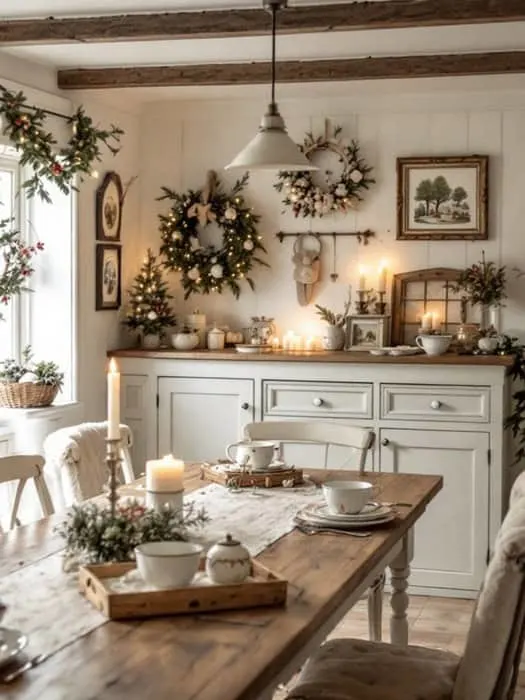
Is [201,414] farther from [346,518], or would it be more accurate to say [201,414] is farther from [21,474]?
[346,518]

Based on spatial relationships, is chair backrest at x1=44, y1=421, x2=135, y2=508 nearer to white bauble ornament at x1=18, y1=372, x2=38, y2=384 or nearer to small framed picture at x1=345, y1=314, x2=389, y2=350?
white bauble ornament at x1=18, y1=372, x2=38, y2=384

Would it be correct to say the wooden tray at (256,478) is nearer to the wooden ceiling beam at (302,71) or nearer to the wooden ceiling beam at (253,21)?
the wooden ceiling beam at (253,21)

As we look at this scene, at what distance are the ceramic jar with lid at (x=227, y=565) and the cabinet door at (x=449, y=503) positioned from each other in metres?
3.06

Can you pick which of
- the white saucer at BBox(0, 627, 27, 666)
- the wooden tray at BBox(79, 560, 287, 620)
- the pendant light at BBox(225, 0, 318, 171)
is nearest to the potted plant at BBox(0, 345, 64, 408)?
the pendant light at BBox(225, 0, 318, 171)

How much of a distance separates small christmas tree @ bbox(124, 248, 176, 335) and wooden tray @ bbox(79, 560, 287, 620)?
3.54 metres

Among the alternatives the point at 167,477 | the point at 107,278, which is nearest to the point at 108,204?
the point at 107,278

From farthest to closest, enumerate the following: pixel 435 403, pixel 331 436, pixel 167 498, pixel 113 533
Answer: pixel 435 403
pixel 331 436
pixel 167 498
pixel 113 533

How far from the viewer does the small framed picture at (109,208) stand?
5.57 meters

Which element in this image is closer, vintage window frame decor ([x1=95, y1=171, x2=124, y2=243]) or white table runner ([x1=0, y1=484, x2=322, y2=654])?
white table runner ([x1=0, y1=484, x2=322, y2=654])

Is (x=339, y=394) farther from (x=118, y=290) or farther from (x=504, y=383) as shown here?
(x=118, y=290)

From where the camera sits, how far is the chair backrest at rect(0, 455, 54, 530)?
10.7ft

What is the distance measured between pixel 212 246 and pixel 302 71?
126 centimetres

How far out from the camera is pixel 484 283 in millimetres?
5547

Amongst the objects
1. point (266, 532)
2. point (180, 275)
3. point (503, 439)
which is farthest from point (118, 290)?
point (266, 532)
